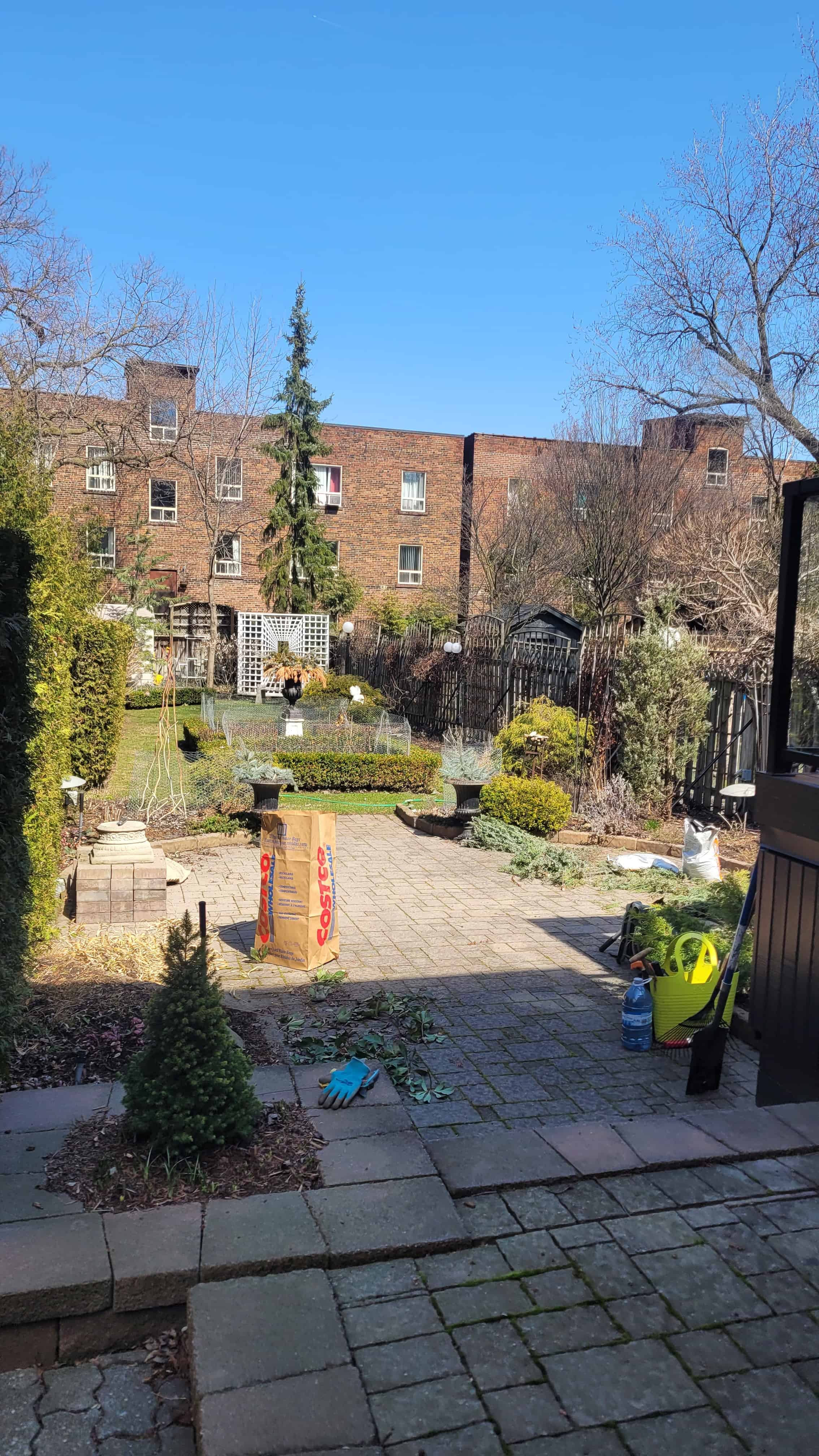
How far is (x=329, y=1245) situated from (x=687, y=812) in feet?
27.1

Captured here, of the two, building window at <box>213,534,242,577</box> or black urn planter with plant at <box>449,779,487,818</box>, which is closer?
black urn planter with plant at <box>449,779,487,818</box>

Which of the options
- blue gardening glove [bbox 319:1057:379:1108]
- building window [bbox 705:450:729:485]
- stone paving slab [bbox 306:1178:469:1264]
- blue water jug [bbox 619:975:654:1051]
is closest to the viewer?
stone paving slab [bbox 306:1178:469:1264]

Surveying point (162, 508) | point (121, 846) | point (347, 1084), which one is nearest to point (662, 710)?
point (121, 846)

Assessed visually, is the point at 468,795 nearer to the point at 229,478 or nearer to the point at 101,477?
the point at 229,478

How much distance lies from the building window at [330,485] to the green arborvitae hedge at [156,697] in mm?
10197

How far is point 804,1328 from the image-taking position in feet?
8.28

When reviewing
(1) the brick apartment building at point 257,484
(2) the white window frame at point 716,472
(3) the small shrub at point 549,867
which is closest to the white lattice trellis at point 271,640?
(1) the brick apartment building at point 257,484

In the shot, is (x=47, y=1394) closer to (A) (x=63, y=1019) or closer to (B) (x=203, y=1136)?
(B) (x=203, y=1136)

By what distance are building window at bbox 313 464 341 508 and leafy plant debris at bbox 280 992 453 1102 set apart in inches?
1097

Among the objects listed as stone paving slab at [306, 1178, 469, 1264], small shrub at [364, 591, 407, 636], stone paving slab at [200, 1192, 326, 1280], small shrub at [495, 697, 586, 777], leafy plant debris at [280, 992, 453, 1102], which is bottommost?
leafy plant debris at [280, 992, 453, 1102]

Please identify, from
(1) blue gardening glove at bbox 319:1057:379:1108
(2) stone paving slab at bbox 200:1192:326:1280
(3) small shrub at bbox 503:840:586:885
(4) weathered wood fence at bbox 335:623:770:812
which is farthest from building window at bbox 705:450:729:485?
(2) stone paving slab at bbox 200:1192:326:1280

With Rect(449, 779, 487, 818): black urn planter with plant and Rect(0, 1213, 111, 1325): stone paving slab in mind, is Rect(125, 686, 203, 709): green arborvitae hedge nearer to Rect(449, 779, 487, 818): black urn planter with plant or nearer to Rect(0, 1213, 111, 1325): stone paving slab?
Rect(449, 779, 487, 818): black urn planter with plant

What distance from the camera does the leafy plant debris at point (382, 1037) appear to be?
4219 mm

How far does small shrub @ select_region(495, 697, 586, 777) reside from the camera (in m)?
10.5
